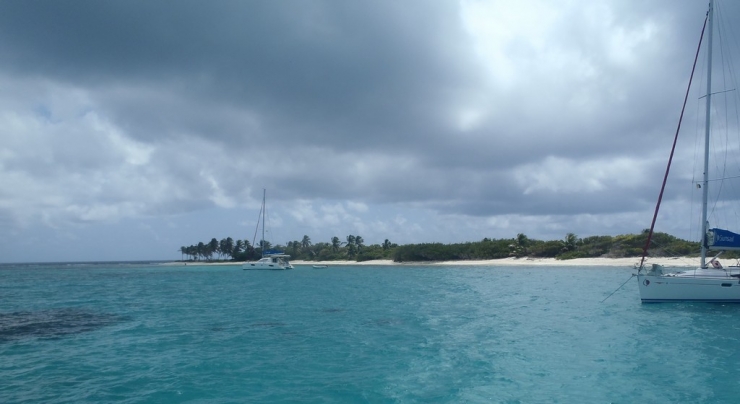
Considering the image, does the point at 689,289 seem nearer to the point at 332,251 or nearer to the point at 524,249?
the point at 524,249

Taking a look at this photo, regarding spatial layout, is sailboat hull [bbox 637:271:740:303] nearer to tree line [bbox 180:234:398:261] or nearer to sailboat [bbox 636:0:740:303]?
sailboat [bbox 636:0:740:303]

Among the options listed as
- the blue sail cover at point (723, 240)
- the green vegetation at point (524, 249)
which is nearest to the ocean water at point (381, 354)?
the blue sail cover at point (723, 240)

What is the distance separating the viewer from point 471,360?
17.2 m

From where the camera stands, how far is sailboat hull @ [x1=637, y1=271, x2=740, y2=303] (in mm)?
30234

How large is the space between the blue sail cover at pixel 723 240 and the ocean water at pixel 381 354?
4.00 metres

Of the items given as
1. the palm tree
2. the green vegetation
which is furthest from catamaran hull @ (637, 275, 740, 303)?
the palm tree

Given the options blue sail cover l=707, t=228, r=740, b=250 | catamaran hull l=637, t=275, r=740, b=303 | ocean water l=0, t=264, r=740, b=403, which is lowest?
ocean water l=0, t=264, r=740, b=403

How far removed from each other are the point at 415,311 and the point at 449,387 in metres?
17.0

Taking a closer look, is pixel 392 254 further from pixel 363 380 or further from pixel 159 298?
pixel 363 380

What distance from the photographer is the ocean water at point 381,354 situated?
44.9 feet

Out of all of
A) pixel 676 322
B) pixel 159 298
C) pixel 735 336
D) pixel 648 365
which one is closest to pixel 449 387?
pixel 648 365

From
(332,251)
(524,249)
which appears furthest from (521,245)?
(332,251)

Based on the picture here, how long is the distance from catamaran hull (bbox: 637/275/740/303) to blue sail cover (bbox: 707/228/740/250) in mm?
2229

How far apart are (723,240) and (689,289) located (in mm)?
4365
